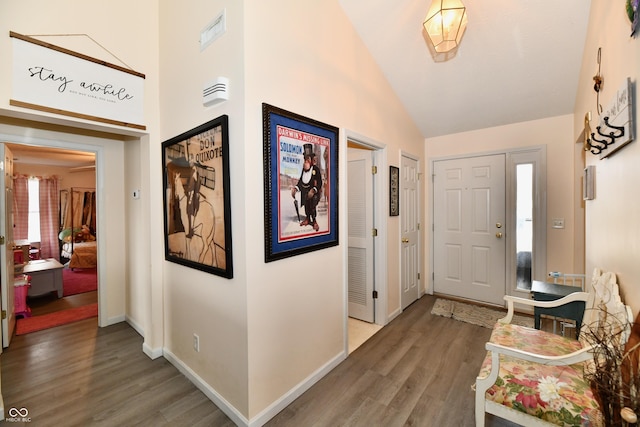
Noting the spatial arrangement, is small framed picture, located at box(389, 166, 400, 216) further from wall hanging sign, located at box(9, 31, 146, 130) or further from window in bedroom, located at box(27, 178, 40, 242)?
window in bedroom, located at box(27, 178, 40, 242)

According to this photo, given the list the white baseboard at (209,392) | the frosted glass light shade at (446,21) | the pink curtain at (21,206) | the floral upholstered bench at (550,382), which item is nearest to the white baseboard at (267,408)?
the white baseboard at (209,392)

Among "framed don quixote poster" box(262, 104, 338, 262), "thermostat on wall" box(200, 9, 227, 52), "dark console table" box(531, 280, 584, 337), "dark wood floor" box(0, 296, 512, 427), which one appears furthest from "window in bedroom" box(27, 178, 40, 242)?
"dark console table" box(531, 280, 584, 337)

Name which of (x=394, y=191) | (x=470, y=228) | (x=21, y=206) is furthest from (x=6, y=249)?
(x=470, y=228)

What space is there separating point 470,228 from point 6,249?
5.10 m

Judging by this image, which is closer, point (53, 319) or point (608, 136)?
point (608, 136)

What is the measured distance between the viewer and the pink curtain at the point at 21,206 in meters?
5.55

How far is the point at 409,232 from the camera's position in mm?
3568

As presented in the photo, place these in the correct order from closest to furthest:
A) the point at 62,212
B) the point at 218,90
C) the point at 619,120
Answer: the point at 619,120 < the point at 218,90 < the point at 62,212

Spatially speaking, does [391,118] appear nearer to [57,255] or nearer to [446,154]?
[446,154]

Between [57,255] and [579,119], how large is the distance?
9.37 m

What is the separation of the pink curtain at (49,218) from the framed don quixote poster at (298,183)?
7078 millimetres

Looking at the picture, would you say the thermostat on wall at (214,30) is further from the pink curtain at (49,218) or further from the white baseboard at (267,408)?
the pink curtain at (49,218)

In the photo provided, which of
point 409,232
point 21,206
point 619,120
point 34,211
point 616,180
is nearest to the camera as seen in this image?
point 619,120

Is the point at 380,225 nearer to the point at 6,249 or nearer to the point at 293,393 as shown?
the point at 293,393
